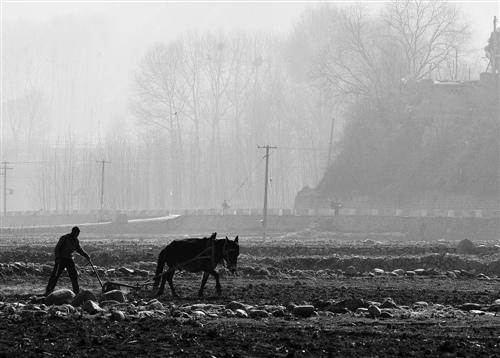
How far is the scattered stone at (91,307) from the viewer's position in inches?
913

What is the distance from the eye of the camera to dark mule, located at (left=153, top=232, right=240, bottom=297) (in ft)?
90.9

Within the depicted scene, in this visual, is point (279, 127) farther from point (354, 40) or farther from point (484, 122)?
point (484, 122)

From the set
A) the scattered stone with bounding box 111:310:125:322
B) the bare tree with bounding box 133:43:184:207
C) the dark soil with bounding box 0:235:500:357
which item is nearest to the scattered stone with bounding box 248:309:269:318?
the dark soil with bounding box 0:235:500:357

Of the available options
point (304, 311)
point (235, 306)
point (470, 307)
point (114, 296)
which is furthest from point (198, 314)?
point (470, 307)

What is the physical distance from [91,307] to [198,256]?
4861 mm

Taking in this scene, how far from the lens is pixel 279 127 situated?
140000 millimetres

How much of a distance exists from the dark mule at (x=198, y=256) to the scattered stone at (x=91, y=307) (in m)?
4.10

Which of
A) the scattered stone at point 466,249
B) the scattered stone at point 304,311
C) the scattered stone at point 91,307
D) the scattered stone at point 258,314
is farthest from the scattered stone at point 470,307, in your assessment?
the scattered stone at point 466,249

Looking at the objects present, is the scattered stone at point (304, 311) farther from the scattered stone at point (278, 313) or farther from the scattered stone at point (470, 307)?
the scattered stone at point (470, 307)

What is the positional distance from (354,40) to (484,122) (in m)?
19.2

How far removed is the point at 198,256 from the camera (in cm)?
2778

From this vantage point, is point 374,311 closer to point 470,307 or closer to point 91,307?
point 470,307

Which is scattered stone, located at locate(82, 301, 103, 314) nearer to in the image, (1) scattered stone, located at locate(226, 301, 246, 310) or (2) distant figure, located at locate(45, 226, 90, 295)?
(1) scattered stone, located at locate(226, 301, 246, 310)

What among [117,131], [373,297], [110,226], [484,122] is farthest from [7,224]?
[373,297]
